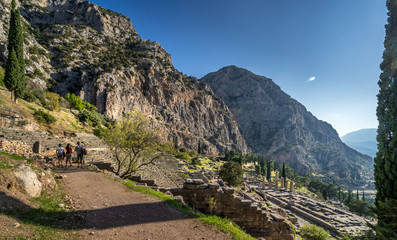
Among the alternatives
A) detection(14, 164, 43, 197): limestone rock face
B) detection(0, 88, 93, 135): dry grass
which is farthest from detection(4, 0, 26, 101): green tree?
detection(14, 164, 43, 197): limestone rock face

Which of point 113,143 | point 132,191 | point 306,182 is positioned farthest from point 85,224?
point 306,182

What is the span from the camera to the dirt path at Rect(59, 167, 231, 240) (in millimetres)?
6027

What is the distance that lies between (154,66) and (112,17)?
172 feet

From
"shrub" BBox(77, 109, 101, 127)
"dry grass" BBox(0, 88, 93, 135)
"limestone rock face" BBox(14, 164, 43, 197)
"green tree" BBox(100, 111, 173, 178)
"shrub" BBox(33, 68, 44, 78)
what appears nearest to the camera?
"limestone rock face" BBox(14, 164, 43, 197)

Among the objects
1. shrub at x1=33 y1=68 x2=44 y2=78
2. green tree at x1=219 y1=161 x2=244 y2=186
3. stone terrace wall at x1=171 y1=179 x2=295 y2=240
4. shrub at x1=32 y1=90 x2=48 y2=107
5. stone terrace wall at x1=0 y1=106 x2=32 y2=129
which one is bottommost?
green tree at x1=219 y1=161 x2=244 y2=186

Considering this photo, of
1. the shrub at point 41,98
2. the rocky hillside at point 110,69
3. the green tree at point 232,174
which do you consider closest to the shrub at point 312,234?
the green tree at point 232,174

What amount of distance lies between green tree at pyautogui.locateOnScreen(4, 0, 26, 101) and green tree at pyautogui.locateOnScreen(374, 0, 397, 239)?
137ft

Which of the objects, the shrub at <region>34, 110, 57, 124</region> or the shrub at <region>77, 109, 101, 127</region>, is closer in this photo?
the shrub at <region>34, 110, 57, 124</region>

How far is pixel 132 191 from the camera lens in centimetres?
1048

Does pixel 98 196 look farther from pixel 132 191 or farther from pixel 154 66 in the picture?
pixel 154 66

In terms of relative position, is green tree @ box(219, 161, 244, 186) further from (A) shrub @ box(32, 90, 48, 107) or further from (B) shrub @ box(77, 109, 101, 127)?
(A) shrub @ box(32, 90, 48, 107)

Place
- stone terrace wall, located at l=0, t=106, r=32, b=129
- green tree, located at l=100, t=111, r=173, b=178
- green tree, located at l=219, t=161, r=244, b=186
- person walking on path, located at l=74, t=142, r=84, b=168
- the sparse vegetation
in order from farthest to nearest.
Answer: green tree, located at l=219, t=161, r=244, b=186 → stone terrace wall, located at l=0, t=106, r=32, b=129 → person walking on path, located at l=74, t=142, r=84, b=168 → green tree, located at l=100, t=111, r=173, b=178 → the sparse vegetation

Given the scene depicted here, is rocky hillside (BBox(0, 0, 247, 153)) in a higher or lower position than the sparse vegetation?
higher

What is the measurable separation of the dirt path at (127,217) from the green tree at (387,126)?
8485 millimetres
